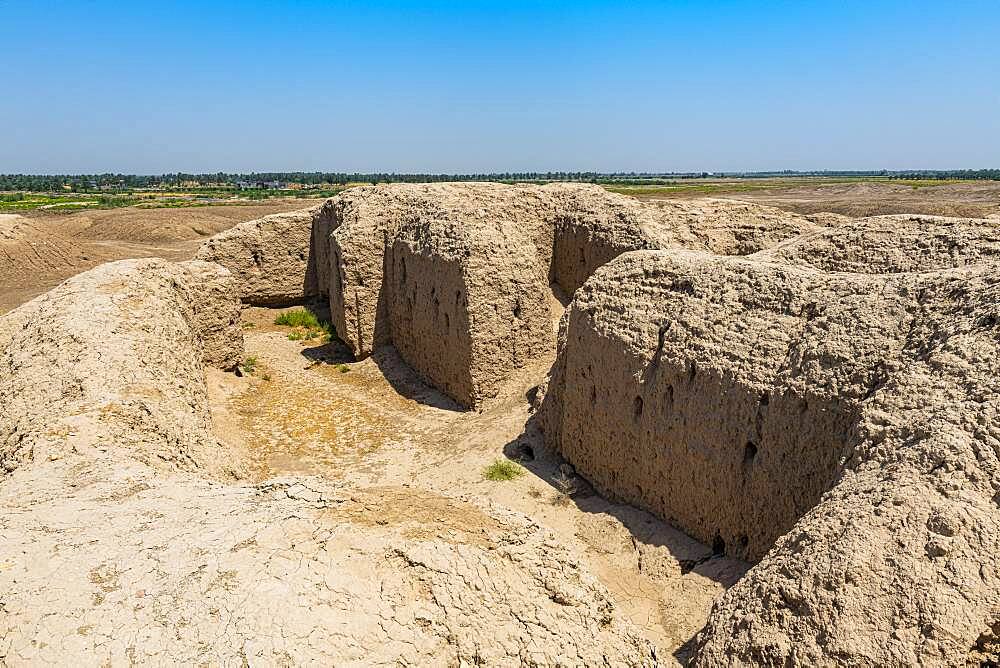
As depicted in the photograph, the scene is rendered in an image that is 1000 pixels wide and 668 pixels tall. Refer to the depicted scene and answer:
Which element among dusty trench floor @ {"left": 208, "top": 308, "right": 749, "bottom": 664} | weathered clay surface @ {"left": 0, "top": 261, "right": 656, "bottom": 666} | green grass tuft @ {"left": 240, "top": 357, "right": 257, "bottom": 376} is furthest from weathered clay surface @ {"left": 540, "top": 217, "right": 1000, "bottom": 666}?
green grass tuft @ {"left": 240, "top": 357, "right": 257, "bottom": 376}

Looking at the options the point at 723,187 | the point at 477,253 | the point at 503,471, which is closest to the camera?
the point at 503,471

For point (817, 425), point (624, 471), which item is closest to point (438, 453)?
point (624, 471)

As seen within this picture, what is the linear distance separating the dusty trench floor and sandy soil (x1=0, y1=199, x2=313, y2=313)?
13.8 m

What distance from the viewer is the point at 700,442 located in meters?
6.21

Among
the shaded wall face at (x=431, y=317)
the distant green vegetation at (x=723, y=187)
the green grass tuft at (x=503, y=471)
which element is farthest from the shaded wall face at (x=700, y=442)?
the distant green vegetation at (x=723, y=187)

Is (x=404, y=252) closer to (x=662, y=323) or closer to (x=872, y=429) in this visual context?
(x=662, y=323)

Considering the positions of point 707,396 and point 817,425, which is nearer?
point 817,425

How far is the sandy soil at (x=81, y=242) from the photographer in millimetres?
24516

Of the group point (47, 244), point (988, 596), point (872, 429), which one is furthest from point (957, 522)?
point (47, 244)

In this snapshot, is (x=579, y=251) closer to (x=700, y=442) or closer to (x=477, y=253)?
(x=477, y=253)

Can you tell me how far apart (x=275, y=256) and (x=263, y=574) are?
14038 mm

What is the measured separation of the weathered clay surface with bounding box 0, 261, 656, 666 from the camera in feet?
11.1

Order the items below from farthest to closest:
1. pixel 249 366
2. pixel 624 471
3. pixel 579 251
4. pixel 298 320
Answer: pixel 298 320, pixel 579 251, pixel 249 366, pixel 624 471

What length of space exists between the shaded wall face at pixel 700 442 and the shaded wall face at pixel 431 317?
10.3 feet
